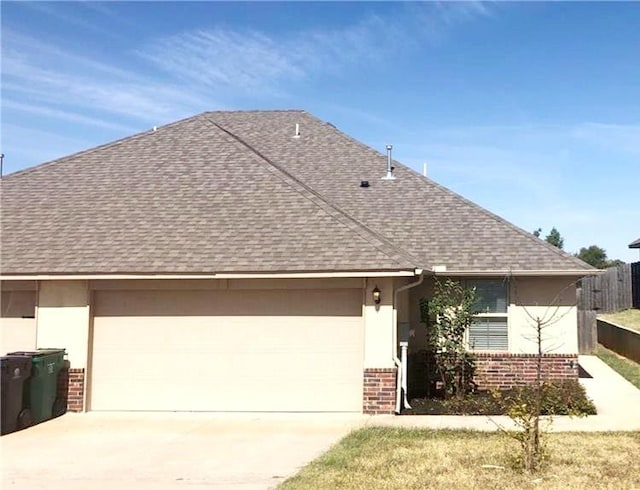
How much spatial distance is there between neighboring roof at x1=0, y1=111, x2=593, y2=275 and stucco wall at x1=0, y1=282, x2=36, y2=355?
61cm

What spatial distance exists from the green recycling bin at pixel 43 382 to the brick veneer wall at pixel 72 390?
0.16 m

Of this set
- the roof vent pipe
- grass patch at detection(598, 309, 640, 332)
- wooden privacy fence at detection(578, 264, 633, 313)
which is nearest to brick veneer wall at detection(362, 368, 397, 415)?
the roof vent pipe

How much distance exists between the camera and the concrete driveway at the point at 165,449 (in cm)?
748

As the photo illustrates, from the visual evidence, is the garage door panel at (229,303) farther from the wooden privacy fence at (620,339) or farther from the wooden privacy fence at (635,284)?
the wooden privacy fence at (635,284)

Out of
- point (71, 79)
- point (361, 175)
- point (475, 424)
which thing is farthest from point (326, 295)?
point (71, 79)

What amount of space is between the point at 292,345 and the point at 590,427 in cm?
529

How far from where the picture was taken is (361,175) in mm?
17094

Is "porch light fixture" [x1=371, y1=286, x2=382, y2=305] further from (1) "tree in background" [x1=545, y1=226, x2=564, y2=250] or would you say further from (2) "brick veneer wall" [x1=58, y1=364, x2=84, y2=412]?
(1) "tree in background" [x1=545, y1=226, x2=564, y2=250]

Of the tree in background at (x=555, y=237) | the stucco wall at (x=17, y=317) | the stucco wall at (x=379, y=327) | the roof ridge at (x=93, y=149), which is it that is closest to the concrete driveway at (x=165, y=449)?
the stucco wall at (x=379, y=327)

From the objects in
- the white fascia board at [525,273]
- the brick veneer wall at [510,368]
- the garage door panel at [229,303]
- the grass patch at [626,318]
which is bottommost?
the brick veneer wall at [510,368]

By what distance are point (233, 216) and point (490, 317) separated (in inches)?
235

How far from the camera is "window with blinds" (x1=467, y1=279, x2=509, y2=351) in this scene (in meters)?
13.9

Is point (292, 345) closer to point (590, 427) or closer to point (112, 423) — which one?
point (112, 423)

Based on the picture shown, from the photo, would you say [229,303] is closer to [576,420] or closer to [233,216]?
[233,216]
